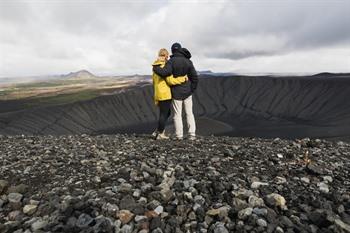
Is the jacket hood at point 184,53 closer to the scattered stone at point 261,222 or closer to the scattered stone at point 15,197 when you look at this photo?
the scattered stone at point 15,197

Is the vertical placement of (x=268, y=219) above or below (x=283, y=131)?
above

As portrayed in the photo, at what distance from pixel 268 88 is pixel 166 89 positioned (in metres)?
138

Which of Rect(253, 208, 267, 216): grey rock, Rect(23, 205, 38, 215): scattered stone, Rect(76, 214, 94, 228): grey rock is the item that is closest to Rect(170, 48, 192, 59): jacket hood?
Rect(23, 205, 38, 215): scattered stone

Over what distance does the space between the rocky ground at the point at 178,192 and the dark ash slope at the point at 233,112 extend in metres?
76.0

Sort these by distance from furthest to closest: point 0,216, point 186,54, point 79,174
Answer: point 186,54
point 79,174
point 0,216

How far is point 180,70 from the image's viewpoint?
14.5 metres

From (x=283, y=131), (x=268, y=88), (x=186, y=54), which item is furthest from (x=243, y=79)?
(x=186, y=54)

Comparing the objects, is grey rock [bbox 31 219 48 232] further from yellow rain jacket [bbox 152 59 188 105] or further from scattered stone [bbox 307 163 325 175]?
yellow rain jacket [bbox 152 59 188 105]

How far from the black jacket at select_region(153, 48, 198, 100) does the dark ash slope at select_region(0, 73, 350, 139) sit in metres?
71.2

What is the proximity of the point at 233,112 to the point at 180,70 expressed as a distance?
412 feet

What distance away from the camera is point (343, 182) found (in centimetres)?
826

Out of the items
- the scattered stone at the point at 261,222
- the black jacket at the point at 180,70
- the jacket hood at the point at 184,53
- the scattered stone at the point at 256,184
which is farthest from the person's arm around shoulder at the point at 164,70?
the scattered stone at the point at 261,222

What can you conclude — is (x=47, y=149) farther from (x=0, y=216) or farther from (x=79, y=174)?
(x=0, y=216)

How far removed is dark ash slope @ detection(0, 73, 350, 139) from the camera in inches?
3789
